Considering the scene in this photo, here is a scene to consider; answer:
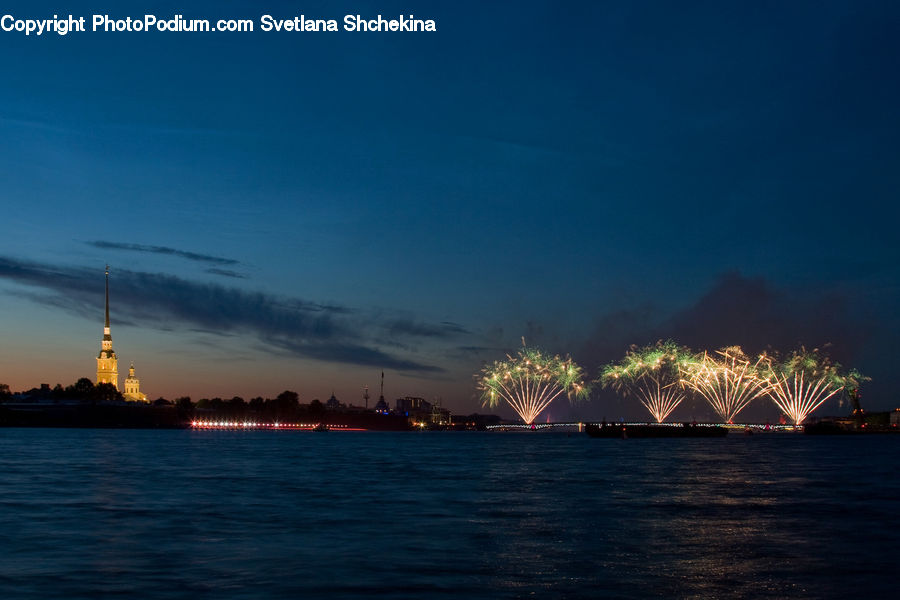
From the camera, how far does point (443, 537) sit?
111 ft

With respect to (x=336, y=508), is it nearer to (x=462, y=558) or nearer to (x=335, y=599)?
(x=462, y=558)

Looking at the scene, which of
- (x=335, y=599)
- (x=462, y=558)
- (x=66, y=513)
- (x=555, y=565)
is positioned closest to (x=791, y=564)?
(x=555, y=565)

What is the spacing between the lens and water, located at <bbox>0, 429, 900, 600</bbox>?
80.4 ft

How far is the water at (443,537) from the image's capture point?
2452 cm

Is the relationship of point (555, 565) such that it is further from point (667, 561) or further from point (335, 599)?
point (335, 599)

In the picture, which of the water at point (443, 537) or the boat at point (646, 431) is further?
the boat at point (646, 431)

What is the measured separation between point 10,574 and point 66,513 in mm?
16768

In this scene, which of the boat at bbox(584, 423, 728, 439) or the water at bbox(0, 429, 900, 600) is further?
the boat at bbox(584, 423, 728, 439)

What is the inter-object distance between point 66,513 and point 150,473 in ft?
89.7

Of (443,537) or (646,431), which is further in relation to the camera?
(646,431)

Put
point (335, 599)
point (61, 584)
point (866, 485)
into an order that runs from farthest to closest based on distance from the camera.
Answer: point (866, 485) < point (61, 584) < point (335, 599)

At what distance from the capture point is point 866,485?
206 feet

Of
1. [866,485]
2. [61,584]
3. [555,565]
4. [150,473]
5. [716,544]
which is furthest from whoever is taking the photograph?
[150,473]

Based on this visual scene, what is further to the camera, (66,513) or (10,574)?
(66,513)
